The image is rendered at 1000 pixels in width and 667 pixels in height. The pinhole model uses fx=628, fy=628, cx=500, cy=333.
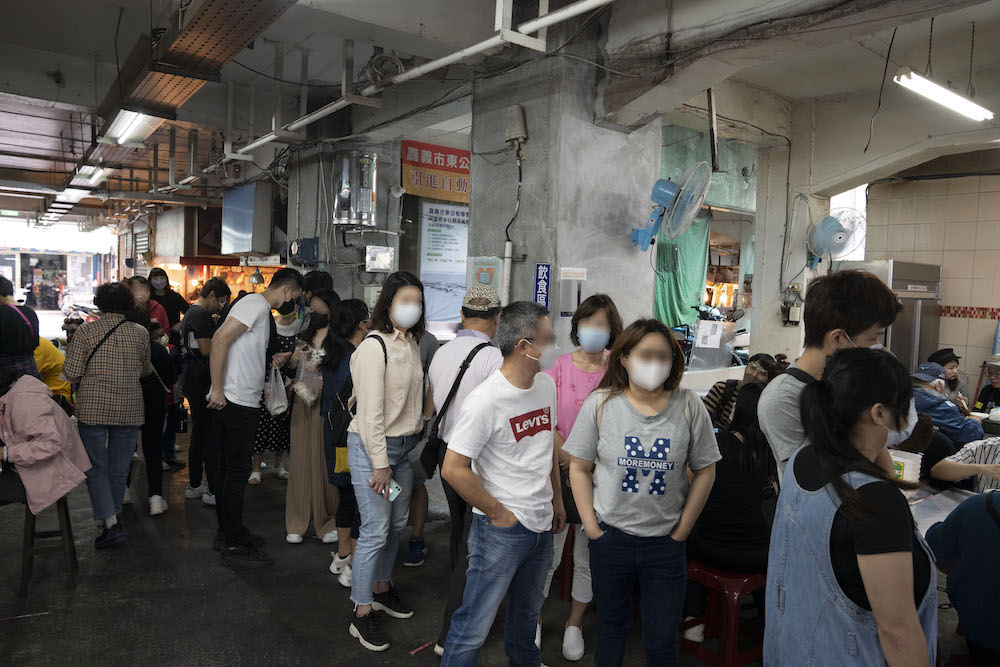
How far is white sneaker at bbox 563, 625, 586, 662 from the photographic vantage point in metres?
2.98

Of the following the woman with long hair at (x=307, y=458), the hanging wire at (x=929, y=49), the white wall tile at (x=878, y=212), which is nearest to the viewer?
the woman with long hair at (x=307, y=458)

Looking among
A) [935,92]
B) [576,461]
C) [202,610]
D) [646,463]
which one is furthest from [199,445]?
[935,92]

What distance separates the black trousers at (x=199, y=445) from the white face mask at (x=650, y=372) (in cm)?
300

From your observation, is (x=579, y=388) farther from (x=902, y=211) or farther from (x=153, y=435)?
(x=902, y=211)

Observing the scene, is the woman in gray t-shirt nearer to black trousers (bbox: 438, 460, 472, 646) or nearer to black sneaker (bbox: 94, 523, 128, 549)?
black trousers (bbox: 438, 460, 472, 646)

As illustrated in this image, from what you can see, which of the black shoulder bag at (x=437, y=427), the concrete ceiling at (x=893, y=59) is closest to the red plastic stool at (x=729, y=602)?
the black shoulder bag at (x=437, y=427)

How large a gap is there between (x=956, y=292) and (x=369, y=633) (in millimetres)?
8985

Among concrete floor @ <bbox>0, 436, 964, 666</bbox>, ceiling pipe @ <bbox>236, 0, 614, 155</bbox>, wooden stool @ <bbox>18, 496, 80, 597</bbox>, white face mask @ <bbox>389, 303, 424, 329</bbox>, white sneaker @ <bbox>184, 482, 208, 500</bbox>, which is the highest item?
ceiling pipe @ <bbox>236, 0, 614, 155</bbox>

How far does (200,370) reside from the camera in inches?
179

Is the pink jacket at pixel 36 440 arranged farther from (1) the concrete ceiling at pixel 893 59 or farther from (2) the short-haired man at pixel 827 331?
(1) the concrete ceiling at pixel 893 59

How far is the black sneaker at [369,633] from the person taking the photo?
3002 millimetres

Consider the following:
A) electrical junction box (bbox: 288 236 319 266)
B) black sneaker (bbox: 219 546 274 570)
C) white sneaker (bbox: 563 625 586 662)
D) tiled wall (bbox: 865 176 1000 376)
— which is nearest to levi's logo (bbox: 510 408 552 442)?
white sneaker (bbox: 563 625 586 662)

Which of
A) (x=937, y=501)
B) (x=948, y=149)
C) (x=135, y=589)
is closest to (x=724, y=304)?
(x=948, y=149)

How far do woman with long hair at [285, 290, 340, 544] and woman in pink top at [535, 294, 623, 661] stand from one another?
171cm
